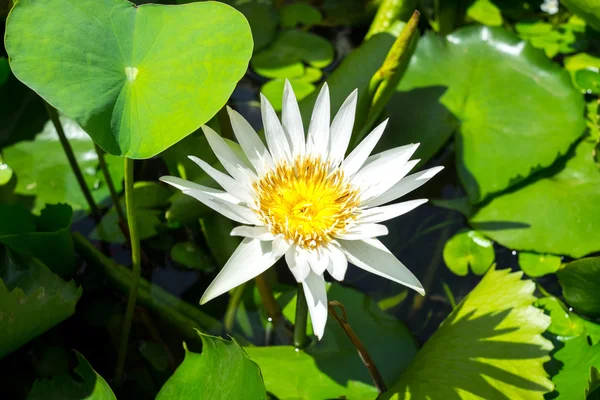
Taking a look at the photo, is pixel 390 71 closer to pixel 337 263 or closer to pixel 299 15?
pixel 337 263

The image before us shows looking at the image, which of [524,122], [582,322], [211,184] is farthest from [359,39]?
[582,322]

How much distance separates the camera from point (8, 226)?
1334 millimetres

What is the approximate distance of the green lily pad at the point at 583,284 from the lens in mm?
1298

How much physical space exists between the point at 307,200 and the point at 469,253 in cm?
68

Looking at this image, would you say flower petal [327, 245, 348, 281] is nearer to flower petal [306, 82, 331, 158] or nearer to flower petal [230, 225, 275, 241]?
flower petal [230, 225, 275, 241]

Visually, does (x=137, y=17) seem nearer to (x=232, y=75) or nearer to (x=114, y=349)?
(x=232, y=75)

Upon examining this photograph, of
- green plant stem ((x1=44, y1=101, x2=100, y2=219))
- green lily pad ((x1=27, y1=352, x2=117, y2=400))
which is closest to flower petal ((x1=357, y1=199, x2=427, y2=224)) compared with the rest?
green lily pad ((x1=27, y1=352, x2=117, y2=400))

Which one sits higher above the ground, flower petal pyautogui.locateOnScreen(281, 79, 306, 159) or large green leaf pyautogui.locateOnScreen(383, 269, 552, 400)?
flower petal pyautogui.locateOnScreen(281, 79, 306, 159)

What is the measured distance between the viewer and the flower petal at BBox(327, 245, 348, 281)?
1.00 metres

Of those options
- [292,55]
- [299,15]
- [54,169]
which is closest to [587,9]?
[292,55]

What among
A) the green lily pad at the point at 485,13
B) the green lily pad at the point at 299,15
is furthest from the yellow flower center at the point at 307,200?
the green lily pad at the point at 485,13

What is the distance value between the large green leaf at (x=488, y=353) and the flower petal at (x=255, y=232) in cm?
45

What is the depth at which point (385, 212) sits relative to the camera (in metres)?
1.10

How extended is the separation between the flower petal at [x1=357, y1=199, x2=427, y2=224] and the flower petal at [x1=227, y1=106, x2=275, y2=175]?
0.24 meters
